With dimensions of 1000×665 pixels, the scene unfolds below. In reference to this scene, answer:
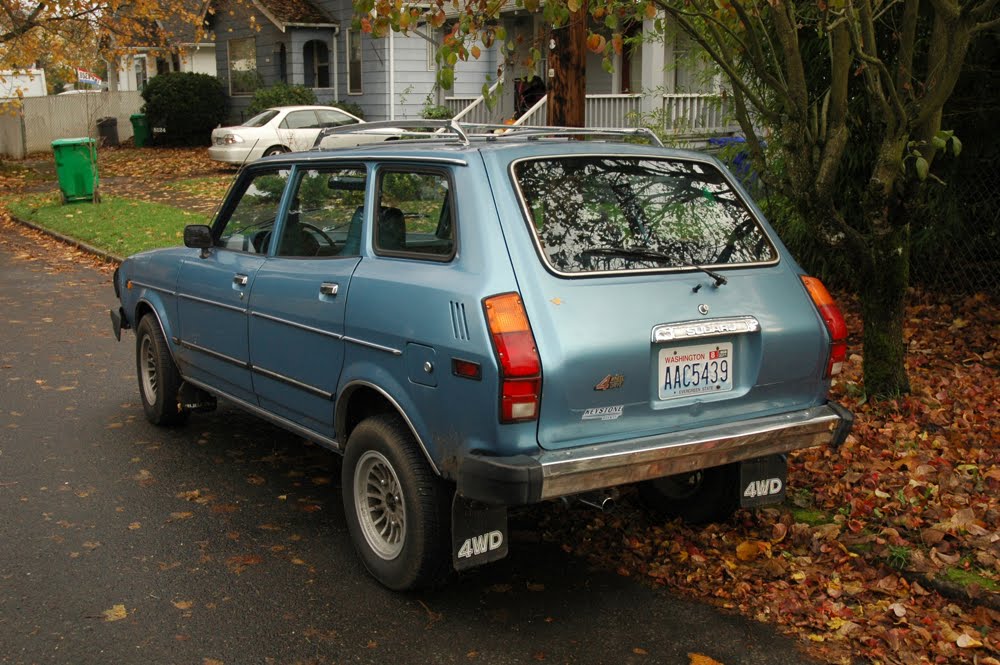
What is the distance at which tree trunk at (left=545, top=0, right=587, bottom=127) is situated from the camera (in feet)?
30.4

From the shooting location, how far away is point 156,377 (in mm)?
6844

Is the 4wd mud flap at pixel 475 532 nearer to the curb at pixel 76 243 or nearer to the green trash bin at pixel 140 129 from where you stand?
the curb at pixel 76 243

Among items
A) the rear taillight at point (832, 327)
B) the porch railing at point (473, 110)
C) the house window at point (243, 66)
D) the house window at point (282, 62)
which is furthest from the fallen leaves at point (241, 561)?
the house window at point (243, 66)

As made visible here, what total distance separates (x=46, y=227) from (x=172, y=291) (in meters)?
13.6

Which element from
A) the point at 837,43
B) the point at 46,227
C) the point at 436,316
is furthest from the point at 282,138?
the point at 436,316

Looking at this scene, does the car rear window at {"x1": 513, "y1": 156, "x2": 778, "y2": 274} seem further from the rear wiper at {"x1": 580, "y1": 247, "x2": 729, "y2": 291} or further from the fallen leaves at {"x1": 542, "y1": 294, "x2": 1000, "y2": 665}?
the fallen leaves at {"x1": 542, "y1": 294, "x2": 1000, "y2": 665}

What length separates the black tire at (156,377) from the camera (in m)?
6.71

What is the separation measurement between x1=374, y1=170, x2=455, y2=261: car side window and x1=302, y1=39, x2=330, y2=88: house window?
96.6 ft

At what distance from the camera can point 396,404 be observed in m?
4.27

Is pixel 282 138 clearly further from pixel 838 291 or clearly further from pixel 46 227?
pixel 838 291

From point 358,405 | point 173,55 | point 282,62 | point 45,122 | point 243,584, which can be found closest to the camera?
point 243,584

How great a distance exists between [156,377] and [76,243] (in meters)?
10.8

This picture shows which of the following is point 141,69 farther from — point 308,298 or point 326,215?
point 308,298

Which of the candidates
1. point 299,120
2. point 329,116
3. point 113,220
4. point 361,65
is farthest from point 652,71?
point 361,65
